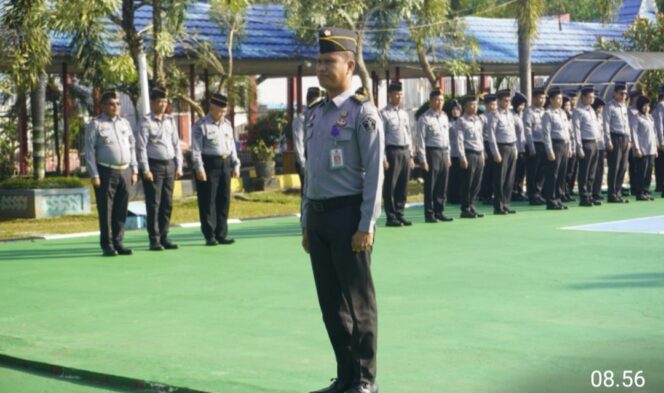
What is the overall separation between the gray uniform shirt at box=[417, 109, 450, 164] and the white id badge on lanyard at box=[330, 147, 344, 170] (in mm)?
10009

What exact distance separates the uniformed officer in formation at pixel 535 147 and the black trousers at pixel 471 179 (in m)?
1.80

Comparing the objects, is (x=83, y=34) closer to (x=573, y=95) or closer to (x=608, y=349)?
(x=573, y=95)

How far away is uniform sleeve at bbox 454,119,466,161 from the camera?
16.4 m

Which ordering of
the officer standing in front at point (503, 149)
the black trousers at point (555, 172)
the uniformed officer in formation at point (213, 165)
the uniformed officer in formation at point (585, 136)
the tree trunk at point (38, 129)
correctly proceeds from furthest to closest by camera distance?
the tree trunk at point (38, 129) < the uniformed officer in formation at point (585, 136) < the black trousers at point (555, 172) < the officer standing in front at point (503, 149) < the uniformed officer in formation at point (213, 165)

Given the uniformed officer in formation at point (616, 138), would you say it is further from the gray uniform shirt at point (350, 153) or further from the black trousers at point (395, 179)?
the gray uniform shirt at point (350, 153)

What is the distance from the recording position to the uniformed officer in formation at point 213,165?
13344mm

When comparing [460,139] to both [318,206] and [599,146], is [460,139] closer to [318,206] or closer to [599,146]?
[599,146]

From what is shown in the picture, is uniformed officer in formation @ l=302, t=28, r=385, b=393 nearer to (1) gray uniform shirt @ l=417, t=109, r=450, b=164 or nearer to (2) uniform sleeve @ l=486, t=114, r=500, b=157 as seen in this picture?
(1) gray uniform shirt @ l=417, t=109, r=450, b=164

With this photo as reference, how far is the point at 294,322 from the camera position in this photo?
8.12m

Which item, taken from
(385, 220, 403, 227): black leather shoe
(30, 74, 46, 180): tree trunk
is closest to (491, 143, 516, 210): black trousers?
(385, 220, 403, 227): black leather shoe

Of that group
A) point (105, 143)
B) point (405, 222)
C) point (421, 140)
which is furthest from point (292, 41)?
point (105, 143)

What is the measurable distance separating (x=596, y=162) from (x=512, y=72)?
12.3m

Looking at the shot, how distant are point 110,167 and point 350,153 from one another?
701 cm

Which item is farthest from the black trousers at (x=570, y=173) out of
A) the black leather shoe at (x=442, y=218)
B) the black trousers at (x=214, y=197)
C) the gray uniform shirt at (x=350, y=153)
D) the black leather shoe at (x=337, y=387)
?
the black leather shoe at (x=337, y=387)
